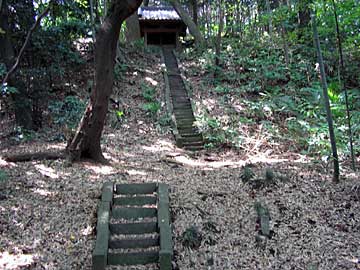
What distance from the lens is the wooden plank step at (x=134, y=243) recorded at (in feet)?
17.1

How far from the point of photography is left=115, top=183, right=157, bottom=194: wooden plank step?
644 centimetres

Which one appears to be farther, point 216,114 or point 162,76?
point 162,76

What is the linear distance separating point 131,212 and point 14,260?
1.86 metres

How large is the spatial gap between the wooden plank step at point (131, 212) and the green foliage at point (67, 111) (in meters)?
6.17

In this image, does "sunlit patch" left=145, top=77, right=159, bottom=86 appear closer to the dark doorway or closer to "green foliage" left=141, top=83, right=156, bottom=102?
"green foliage" left=141, top=83, right=156, bottom=102

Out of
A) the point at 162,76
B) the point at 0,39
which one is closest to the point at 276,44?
the point at 162,76

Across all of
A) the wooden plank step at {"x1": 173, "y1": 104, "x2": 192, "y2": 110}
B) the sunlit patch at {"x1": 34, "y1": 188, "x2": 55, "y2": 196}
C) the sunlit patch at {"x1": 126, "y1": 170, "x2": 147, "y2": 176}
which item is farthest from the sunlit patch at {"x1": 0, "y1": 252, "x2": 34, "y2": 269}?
the wooden plank step at {"x1": 173, "y1": 104, "x2": 192, "y2": 110}

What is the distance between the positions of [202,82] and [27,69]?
846 centimetres

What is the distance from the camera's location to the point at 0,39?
10.5 m

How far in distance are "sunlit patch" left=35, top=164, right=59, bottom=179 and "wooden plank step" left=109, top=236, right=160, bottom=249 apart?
2599 mm

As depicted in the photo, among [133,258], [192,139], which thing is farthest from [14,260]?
[192,139]

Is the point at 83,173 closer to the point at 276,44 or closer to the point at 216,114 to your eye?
the point at 216,114

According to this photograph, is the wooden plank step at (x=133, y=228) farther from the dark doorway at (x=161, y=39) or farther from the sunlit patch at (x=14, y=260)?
the dark doorway at (x=161, y=39)

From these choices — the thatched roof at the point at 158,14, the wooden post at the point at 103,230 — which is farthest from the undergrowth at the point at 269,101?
the thatched roof at the point at 158,14
